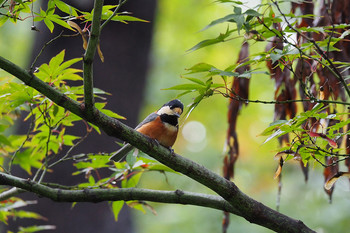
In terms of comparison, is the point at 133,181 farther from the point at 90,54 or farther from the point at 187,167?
the point at 90,54

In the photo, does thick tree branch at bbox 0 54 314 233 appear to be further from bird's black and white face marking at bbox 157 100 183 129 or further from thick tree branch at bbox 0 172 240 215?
bird's black and white face marking at bbox 157 100 183 129

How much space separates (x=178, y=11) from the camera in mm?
10891

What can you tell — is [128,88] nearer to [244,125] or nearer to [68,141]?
→ [68,141]

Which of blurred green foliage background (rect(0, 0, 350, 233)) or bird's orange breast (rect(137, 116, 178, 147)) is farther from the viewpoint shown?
blurred green foliage background (rect(0, 0, 350, 233))

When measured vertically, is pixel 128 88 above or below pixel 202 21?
below

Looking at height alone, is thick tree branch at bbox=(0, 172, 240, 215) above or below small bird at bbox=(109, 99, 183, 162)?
below

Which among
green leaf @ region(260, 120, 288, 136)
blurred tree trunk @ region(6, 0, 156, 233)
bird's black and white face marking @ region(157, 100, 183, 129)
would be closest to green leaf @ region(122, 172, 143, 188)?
bird's black and white face marking @ region(157, 100, 183, 129)

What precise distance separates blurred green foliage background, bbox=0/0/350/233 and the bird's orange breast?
4.59m

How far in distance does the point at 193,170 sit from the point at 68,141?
109 cm

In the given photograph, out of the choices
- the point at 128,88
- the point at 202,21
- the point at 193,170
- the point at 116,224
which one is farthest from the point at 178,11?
the point at 193,170

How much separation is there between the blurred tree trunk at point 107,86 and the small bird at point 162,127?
1.75 metres

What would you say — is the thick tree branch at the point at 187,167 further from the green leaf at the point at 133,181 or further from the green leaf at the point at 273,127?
the green leaf at the point at 133,181

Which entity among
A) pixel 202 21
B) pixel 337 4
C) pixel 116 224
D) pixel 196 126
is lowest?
pixel 116 224

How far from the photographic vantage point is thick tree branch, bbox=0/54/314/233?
1.82 m
